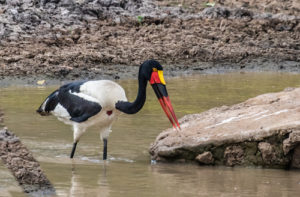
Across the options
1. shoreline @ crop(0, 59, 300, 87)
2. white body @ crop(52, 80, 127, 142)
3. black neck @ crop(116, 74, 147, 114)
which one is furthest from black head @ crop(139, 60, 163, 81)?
shoreline @ crop(0, 59, 300, 87)

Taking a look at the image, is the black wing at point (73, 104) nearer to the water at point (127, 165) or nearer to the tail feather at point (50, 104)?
the tail feather at point (50, 104)

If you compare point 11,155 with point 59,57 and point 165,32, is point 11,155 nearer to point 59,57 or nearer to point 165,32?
point 59,57

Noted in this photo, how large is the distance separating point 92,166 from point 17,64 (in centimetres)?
682

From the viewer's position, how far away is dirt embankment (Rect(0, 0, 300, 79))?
14.2 m

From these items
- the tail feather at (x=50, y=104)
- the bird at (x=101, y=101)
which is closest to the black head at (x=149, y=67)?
the bird at (x=101, y=101)

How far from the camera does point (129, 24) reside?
1684cm

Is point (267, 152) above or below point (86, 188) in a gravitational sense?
above

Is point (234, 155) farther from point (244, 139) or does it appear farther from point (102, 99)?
point (102, 99)

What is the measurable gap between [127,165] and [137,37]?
8899 mm

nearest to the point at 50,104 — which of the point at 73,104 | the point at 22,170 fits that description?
the point at 73,104

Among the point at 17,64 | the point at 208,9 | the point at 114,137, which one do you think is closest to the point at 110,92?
the point at 114,137

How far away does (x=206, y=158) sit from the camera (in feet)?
24.0

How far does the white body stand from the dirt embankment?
5696 mm

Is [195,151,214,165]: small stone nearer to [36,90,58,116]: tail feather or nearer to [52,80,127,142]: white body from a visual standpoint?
[52,80,127,142]: white body
